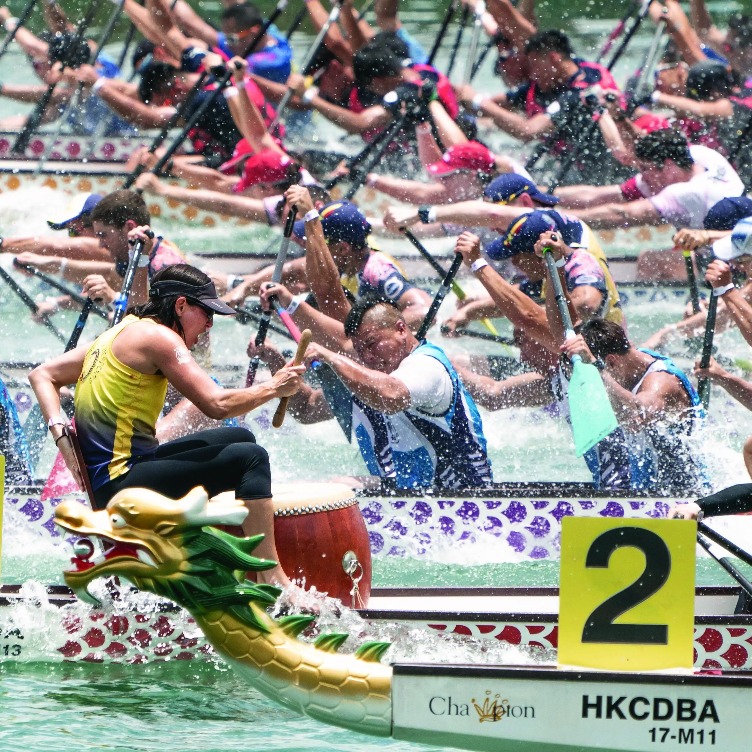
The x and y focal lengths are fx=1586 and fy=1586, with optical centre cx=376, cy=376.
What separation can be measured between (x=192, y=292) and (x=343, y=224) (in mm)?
2738

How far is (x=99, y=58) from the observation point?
13086 mm

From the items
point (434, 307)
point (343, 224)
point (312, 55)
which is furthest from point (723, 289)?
point (312, 55)

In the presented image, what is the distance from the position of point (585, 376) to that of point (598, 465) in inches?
24.7

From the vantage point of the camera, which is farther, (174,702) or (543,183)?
(543,183)

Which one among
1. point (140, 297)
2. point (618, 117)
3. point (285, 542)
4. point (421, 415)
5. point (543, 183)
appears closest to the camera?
point (285, 542)

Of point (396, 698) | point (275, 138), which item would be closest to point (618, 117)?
point (275, 138)

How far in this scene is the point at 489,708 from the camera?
4.01 metres

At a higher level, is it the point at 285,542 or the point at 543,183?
the point at 543,183

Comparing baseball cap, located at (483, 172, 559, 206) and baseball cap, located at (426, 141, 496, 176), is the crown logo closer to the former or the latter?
baseball cap, located at (483, 172, 559, 206)

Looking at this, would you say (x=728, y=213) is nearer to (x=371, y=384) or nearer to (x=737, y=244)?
(x=737, y=244)

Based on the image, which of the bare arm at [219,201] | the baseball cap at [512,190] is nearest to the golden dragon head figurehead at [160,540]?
the baseball cap at [512,190]

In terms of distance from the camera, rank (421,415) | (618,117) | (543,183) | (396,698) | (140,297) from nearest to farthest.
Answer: (396,698)
(421,415)
(140,297)
(618,117)
(543,183)

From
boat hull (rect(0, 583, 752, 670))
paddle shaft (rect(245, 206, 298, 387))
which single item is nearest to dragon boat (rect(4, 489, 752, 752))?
boat hull (rect(0, 583, 752, 670))

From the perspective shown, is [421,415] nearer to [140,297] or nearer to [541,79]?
[140,297]
